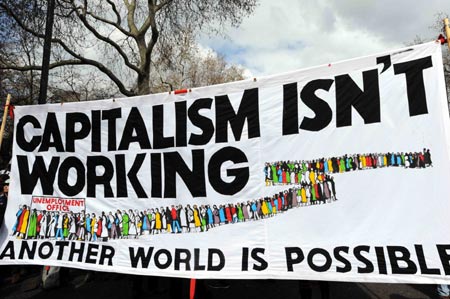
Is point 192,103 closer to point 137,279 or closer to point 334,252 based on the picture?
point 334,252

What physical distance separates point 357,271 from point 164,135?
2.09 meters

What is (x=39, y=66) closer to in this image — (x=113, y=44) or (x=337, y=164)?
(x=113, y=44)

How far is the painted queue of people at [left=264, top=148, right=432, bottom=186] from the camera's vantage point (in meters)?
2.52

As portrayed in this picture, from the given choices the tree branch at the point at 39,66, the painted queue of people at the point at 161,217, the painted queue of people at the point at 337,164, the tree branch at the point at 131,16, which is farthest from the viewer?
the tree branch at the point at 131,16

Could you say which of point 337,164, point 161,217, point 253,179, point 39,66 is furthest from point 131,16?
point 337,164

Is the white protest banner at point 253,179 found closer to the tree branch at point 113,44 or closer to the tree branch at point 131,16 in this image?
the tree branch at point 113,44

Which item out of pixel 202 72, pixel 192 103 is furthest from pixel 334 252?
pixel 202 72

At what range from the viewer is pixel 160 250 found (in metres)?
3.15

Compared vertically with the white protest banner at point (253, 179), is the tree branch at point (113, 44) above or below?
above

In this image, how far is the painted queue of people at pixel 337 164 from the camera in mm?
2518

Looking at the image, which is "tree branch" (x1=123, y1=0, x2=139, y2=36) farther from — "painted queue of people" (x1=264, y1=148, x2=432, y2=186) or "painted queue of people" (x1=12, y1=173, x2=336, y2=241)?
"painted queue of people" (x1=264, y1=148, x2=432, y2=186)

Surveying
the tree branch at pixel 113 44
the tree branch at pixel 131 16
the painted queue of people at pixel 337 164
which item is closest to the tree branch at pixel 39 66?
the tree branch at pixel 113 44

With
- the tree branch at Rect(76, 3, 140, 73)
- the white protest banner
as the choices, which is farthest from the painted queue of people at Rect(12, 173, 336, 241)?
the tree branch at Rect(76, 3, 140, 73)

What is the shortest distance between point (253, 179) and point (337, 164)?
73 centimetres
